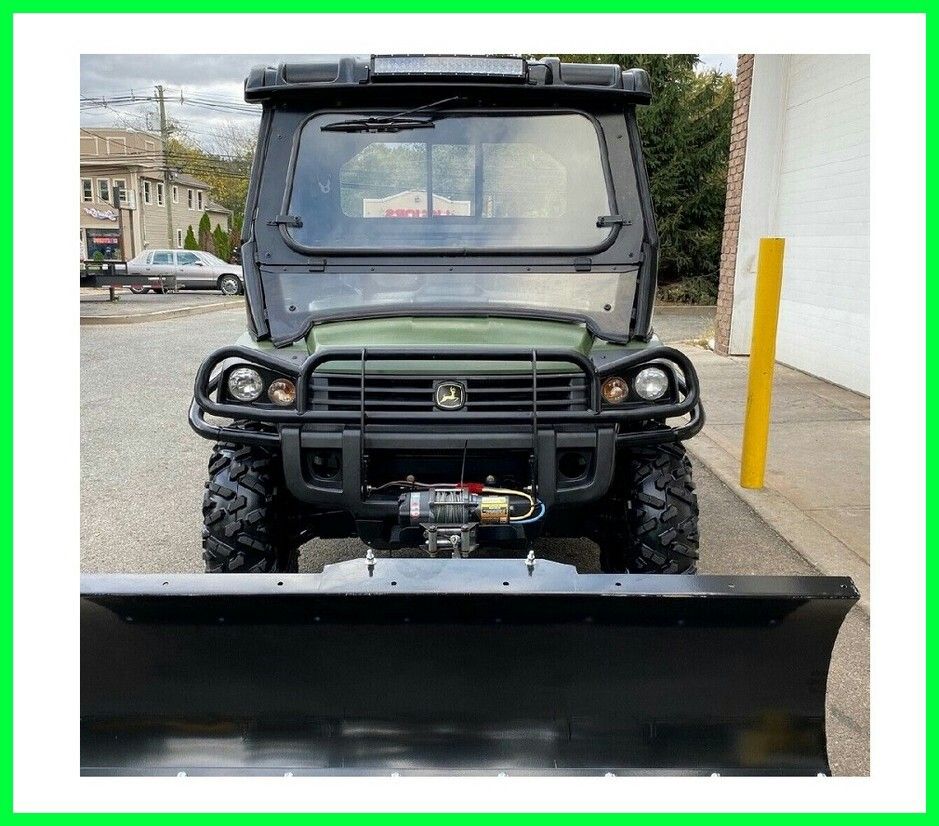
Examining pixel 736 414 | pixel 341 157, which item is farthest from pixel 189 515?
pixel 736 414

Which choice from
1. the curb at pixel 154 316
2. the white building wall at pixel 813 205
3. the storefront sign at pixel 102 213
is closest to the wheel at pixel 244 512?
the white building wall at pixel 813 205

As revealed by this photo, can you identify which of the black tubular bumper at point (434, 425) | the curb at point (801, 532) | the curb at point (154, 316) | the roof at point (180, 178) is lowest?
the curb at point (801, 532)

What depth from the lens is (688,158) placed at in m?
17.8

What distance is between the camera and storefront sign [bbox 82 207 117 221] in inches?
1671

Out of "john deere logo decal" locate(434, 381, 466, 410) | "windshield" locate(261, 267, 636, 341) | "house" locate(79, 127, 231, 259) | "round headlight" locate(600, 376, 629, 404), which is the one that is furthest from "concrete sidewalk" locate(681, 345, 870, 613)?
"house" locate(79, 127, 231, 259)

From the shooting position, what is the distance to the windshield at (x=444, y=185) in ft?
11.9

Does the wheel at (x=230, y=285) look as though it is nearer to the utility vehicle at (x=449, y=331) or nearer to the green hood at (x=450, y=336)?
the utility vehicle at (x=449, y=331)

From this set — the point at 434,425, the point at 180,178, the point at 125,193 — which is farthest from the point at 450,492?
the point at 180,178

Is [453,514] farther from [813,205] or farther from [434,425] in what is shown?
[813,205]

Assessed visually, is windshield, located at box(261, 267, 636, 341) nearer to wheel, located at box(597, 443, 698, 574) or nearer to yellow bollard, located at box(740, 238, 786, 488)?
wheel, located at box(597, 443, 698, 574)

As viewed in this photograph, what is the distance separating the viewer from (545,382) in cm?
304

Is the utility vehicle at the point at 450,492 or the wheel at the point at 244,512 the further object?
the wheel at the point at 244,512

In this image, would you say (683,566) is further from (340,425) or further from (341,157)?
(341,157)

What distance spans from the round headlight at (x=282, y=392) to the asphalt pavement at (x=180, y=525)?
1.46 metres
